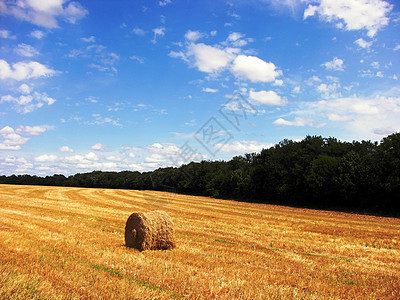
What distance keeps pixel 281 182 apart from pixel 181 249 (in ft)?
157

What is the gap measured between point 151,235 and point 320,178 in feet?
127

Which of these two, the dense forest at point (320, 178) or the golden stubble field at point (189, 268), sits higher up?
the dense forest at point (320, 178)

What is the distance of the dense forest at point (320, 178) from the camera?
121ft

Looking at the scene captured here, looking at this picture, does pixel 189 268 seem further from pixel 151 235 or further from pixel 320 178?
pixel 320 178

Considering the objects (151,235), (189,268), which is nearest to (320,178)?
(151,235)

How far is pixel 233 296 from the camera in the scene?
583 cm

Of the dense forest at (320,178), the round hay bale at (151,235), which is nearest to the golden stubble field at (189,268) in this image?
the round hay bale at (151,235)

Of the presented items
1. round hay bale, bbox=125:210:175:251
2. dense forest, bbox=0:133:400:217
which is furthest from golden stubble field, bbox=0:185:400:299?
dense forest, bbox=0:133:400:217

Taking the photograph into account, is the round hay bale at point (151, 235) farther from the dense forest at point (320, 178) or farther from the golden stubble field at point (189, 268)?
the dense forest at point (320, 178)

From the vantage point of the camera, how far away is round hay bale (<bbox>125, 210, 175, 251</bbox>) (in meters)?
10.4

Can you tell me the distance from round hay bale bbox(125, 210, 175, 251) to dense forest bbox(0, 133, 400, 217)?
33.1m

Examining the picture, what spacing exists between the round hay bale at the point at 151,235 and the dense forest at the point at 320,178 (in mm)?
33097

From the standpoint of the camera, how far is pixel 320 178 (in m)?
44.0

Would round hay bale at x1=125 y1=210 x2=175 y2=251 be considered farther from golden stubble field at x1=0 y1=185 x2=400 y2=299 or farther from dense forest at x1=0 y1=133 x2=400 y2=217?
dense forest at x1=0 y1=133 x2=400 y2=217
